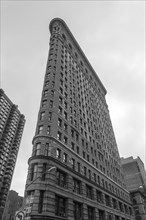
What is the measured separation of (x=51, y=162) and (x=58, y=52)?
36.8 meters

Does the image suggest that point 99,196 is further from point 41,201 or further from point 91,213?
point 41,201

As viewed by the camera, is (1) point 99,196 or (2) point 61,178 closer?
(2) point 61,178

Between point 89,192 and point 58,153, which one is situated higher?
point 58,153

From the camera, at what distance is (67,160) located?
32.7 m

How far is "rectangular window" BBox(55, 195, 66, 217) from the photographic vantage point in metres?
25.6

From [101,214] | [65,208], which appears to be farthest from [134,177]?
[65,208]

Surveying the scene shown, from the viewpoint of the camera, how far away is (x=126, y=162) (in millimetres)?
115688

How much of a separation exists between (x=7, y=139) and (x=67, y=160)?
91.1 metres

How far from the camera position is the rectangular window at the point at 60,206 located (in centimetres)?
2559

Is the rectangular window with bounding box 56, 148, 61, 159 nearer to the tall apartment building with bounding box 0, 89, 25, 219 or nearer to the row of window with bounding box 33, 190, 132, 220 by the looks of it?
the row of window with bounding box 33, 190, 132, 220

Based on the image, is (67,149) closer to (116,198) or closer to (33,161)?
(33,161)

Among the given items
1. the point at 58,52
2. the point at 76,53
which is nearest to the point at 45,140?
the point at 58,52

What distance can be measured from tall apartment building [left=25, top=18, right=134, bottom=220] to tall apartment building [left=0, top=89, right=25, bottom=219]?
215 ft

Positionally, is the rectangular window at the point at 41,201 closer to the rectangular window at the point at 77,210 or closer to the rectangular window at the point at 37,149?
the rectangular window at the point at 37,149
